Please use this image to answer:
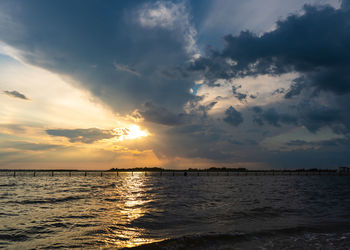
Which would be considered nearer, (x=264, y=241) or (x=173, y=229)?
(x=264, y=241)

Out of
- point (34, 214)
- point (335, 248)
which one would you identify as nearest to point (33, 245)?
point (34, 214)

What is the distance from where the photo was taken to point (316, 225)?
15.1m

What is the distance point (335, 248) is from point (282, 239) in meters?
2.25

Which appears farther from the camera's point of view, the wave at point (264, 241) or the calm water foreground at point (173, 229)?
the calm water foreground at point (173, 229)

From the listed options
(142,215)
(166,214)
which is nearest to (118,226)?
(142,215)

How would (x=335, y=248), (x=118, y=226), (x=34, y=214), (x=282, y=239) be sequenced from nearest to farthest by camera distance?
(x=335, y=248) → (x=282, y=239) → (x=118, y=226) → (x=34, y=214)

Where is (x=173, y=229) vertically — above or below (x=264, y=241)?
below

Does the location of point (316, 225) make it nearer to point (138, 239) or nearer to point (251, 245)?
point (251, 245)

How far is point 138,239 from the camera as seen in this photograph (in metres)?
11.7

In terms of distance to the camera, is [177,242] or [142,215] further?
[142,215]

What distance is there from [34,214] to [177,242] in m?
13.0

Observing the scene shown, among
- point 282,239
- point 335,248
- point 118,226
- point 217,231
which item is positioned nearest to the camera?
point 335,248

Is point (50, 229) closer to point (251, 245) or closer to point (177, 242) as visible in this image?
point (177, 242)

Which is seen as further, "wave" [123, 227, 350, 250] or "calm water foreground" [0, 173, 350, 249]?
"calm water foreground" [0, 173, 350, 249]
